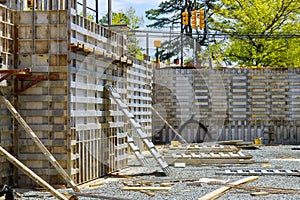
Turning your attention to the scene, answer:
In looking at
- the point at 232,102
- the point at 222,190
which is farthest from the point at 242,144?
the point at 222,190

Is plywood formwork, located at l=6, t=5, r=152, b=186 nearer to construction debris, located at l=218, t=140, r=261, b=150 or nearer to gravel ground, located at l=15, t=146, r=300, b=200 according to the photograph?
gravel ground, located at l=15, t=146, r=300, b=200

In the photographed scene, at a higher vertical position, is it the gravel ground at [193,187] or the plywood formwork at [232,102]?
the plywood formwork at [232,102]

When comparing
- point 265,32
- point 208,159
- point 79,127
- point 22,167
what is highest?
point 265,32

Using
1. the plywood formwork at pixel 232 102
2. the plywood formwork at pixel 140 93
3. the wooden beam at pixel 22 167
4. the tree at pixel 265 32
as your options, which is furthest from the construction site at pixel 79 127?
the tree at pixel 265 32

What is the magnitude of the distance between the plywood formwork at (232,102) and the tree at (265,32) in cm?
1028

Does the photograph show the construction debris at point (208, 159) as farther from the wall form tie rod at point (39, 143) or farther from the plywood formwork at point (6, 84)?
the plywood formwork at point (6, 84)

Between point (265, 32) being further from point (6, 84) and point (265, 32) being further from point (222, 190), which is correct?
point (6, 84)

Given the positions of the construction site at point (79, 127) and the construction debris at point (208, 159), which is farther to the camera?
the construction debris at point (208, 159)

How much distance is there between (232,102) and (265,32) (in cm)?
1259

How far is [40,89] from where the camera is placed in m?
12.2

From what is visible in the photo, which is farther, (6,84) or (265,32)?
(265,32)

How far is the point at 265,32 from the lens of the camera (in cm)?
3747

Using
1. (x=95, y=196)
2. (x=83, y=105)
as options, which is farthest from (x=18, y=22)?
(x=95, y=196)

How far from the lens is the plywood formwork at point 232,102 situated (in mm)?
26109
